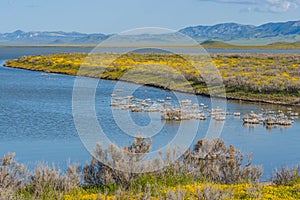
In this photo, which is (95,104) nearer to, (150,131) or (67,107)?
(67,107)

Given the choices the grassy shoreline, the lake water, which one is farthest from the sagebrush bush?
Answer: the grassy shoreline

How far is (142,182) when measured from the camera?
17.4 meters

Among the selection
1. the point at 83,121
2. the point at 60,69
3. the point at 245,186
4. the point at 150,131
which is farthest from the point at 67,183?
the point at 60,69

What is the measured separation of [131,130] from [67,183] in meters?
18.7

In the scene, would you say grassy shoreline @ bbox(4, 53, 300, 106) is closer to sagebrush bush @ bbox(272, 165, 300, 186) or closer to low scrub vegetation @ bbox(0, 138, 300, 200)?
sagebrush bush @ bbox(272, 165, 300, 186)

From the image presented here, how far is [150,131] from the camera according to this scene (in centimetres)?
3441

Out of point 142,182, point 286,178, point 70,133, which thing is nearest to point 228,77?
point 70,133

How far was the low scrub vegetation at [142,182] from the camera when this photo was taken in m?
15.4

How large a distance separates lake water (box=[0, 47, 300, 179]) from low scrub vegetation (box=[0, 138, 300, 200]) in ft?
9.76

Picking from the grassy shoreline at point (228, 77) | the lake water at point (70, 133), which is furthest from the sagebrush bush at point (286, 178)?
the grassy shoreline at point (228, 77)

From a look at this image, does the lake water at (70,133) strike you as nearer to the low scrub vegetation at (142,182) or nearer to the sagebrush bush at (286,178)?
the low scrub vegetation at (142,182)

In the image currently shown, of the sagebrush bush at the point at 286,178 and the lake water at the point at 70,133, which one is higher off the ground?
the sagebrush bush at the point at 286,178

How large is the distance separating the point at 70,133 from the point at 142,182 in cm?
1654

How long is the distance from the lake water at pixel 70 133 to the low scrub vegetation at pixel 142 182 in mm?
2973
